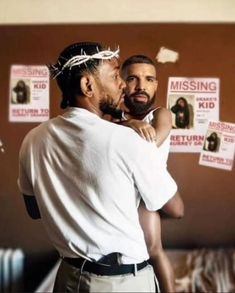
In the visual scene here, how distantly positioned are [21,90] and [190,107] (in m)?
0.48

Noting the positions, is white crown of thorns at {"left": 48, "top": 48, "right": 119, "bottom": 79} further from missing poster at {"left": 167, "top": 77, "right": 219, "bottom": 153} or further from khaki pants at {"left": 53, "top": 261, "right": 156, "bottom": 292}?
khaki pants at {"left": 53, "top": 261, "right": 156, "bottom": 292}

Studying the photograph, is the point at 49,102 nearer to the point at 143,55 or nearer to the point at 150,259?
the point at 143,55

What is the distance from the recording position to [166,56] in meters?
1.23

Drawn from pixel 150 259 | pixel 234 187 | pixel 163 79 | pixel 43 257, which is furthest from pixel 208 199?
pixel 43 257

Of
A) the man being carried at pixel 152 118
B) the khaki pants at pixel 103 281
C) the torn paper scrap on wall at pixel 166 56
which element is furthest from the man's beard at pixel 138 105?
the khaki pants at pixel 103 281

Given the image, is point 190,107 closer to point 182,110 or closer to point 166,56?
point 182,110

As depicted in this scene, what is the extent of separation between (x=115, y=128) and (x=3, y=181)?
1.40ft

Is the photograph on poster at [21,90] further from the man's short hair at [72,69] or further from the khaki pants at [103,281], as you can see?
the khaki pants at [103,281]

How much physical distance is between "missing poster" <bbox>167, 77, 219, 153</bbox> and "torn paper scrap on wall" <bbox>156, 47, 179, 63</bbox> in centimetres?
5

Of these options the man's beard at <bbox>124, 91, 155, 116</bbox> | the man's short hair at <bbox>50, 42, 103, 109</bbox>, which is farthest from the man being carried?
the man's short hair at <bbox>50, 42, 103, 109</bbox>

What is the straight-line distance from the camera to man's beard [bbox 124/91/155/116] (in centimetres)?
119

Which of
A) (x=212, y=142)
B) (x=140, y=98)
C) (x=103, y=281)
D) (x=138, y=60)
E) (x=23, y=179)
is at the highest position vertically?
(x=138, y=60)

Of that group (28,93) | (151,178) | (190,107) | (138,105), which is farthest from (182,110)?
(28,93)

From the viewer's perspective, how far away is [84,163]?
1.02m
